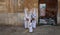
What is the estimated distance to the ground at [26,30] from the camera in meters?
9.87

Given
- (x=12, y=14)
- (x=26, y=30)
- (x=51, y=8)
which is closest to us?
(x=26, y=30)

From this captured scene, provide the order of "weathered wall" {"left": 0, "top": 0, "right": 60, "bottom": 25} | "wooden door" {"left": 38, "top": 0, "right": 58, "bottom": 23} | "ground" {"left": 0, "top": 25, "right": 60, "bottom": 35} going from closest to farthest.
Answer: "ground" {"left": 0, "top": 25, "right": 60, "bottom": 35} < "weathered wall" {"left": 0, "top": 0, "right": 60, "bottom": 25} < "wooden door" {"left": 38, "top": 0, "right": 58, "bottom": 23}

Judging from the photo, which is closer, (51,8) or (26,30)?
(26,30)

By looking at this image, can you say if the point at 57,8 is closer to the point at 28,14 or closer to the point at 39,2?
the point at 39,2

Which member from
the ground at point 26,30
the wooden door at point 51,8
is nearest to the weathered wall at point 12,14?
the ground at point 26,30

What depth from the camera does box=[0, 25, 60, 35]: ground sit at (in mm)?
9867

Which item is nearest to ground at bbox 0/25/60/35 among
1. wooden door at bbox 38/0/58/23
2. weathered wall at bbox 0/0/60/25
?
weathered wall at bbox 0/0/60/25

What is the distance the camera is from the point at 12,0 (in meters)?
11.6

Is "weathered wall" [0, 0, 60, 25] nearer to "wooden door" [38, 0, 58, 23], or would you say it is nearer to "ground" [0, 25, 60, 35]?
"ground" [0, 25, 60, 35]

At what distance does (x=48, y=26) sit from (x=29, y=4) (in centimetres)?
175

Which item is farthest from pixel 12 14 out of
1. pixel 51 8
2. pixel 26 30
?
pixel 51 8

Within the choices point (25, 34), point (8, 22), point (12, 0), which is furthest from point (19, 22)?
point (25, 34)

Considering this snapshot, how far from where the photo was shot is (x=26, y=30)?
1052cm

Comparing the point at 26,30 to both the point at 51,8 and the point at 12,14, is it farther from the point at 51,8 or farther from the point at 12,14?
the point at 51,8
